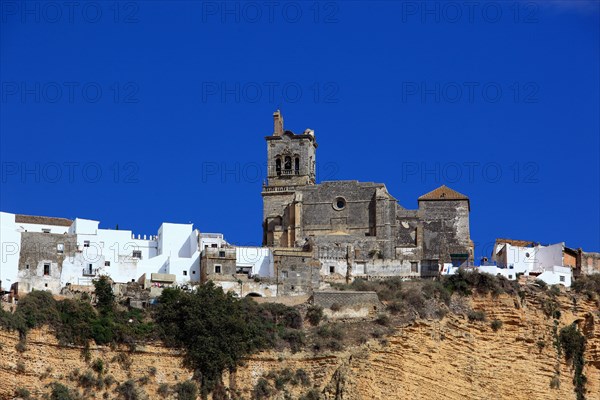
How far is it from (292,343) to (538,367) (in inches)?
421

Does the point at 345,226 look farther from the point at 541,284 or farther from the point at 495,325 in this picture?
the point at 495,325

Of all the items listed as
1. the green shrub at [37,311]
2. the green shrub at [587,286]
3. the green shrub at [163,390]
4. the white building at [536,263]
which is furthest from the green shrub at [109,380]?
the green shrub at [587,286]

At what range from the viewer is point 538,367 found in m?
65.5

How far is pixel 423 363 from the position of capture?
62.5m

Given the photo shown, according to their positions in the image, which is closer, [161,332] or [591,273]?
[161,332]

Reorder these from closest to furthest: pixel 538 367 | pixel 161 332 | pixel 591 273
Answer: pixel 161 332 → pixel 538 367 → pixel 591 273

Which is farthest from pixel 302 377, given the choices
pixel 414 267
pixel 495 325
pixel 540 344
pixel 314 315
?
pixel 540 344

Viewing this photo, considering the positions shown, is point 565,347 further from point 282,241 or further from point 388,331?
point 282,241

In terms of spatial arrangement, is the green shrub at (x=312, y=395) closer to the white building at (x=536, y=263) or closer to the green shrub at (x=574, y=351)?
the white building at (x=536, y=263)

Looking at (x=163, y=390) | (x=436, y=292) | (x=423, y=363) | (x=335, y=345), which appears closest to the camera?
(x=163, y=390)

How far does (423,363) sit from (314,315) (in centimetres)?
462

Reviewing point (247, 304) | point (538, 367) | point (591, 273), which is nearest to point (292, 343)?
point (247, 304)

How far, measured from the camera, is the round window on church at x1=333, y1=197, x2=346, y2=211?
239 ft

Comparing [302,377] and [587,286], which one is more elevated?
[587,286]
